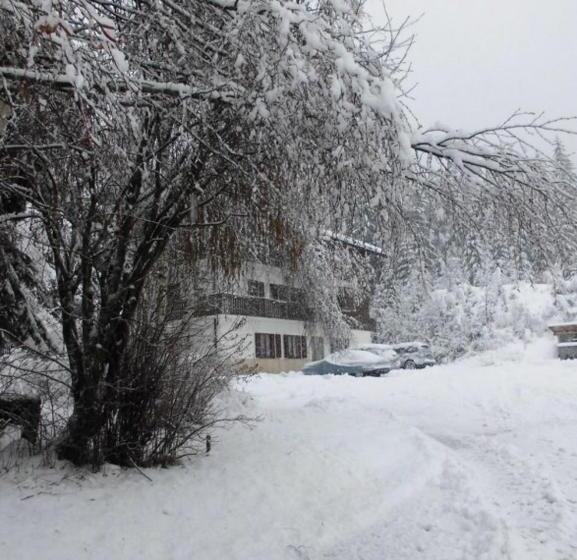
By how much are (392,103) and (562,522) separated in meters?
3.54

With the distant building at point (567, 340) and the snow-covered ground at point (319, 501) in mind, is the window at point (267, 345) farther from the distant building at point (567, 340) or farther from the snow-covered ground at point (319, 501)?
the snow-covered ground at point (319, 501)

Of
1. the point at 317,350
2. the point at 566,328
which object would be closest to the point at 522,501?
the point at 566,328

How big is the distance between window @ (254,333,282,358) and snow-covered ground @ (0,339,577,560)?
19.3 metres

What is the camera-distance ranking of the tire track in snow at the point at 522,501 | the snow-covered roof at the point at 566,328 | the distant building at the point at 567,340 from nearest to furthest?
1. the tire track in snow at the point at 522,501
2. the distant building at the point at 567,340
3. the snow-covered roof at the point at 566,328

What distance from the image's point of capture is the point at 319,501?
539 cm

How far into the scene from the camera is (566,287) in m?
6.23

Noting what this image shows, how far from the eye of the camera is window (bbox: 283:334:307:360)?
29.7 m

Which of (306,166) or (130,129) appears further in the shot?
(306,166)

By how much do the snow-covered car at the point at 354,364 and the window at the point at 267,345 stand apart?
4.32 metres

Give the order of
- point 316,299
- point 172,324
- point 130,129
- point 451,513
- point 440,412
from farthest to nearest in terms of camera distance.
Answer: point 316,299, point 440,412, point 172,324, point 451,513, point 130,129

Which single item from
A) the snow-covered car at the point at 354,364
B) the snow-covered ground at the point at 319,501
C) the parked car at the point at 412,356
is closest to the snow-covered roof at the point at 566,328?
the parked car at the point at 412,356

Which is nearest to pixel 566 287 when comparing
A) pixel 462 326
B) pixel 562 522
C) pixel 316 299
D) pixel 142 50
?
pixel 562 522

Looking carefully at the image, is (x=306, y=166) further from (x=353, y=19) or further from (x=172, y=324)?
(x=172, y=324)

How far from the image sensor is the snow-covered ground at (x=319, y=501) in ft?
14.3
